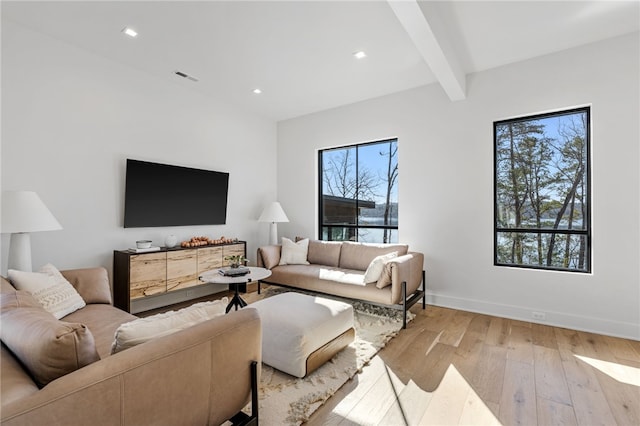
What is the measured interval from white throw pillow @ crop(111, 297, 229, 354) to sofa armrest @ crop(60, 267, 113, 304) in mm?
1647

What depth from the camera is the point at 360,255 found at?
4.23 metres

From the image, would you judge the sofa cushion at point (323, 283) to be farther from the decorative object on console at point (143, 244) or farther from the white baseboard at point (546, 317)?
the decorative object on console at point (143, 244)

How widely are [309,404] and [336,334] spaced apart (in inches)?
25.1

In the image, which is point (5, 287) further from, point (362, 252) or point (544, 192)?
point (544, 192)

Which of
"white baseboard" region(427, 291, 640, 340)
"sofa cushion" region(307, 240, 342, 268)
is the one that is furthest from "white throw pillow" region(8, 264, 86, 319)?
"white baseboard" region(427, 291, 640, 340)

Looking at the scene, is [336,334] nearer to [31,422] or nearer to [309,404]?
[309,404]

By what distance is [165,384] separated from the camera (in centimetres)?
114

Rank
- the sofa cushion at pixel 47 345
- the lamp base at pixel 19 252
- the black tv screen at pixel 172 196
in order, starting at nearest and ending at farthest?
the sofa cushion at pixel 47 345, the lamp base at pixel 19 252, the black tv screen at pixel 172 196

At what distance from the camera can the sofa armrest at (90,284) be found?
2576mm

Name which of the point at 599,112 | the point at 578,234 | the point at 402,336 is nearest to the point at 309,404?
the point at 402,336

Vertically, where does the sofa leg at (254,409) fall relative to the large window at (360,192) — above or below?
below

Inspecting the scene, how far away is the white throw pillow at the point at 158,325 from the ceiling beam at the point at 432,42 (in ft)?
8.14

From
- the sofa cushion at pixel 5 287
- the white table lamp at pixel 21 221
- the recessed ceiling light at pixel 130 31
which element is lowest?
the sofa cushion at pixel 5 287

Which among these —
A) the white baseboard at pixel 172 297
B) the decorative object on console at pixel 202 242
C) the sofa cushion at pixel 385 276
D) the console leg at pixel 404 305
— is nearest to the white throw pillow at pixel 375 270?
the sofa cushion at pixel 385 276
